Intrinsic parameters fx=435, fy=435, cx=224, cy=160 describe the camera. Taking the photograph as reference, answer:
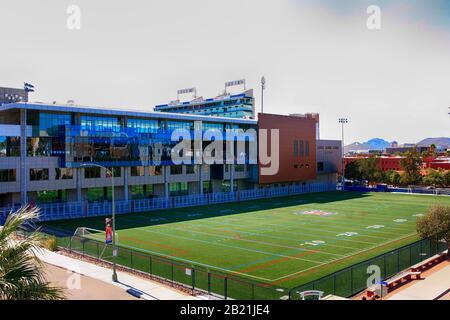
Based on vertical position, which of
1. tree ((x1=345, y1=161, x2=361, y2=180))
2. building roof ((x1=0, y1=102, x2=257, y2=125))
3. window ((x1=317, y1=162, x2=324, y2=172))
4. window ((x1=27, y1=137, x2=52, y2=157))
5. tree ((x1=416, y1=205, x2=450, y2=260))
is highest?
building roof ((x1=0, y1=102, x2=257, y2=125))

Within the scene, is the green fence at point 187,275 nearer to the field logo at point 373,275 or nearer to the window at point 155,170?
the field logo at point 373,275

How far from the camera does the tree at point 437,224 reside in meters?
30.7

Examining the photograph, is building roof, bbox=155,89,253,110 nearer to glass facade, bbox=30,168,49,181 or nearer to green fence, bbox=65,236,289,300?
→ glass facade, bbox=30,168,49,181

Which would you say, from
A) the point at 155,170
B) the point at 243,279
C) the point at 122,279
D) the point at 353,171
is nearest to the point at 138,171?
the point at 155,170

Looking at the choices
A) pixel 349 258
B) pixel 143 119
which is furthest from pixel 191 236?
pixel 143 119

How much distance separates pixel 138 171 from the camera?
5947 centimetres

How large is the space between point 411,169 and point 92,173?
70.8m

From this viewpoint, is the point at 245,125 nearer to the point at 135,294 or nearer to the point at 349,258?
the point at 349,258

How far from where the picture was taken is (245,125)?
76.5 meters

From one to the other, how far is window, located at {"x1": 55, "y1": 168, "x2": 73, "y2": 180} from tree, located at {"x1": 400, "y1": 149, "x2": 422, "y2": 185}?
7241 cm

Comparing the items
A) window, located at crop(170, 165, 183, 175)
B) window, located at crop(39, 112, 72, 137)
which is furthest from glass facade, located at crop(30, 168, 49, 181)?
window, located at crop(170, 165, 183, 175)

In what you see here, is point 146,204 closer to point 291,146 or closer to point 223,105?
point 291,146

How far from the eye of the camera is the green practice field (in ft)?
97.4

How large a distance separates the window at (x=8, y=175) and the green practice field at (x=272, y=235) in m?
6.89
